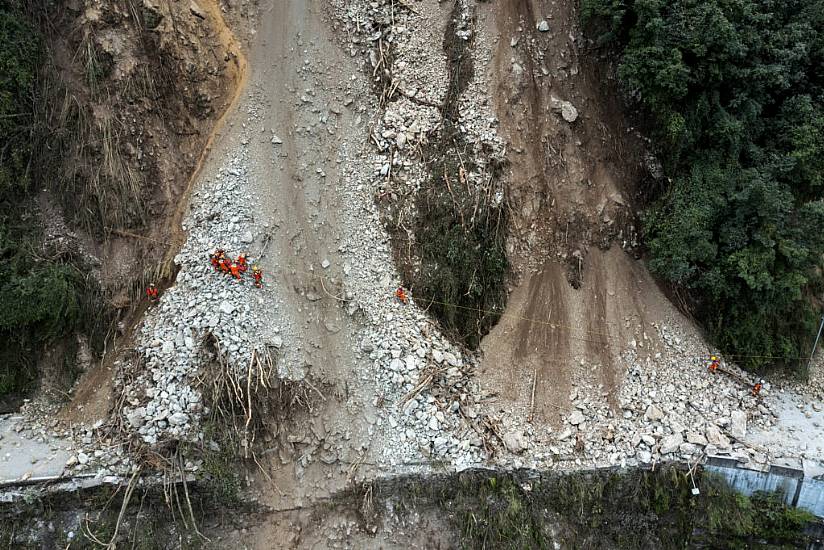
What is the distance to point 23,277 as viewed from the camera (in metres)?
10.7

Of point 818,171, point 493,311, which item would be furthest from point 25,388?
point 818,171

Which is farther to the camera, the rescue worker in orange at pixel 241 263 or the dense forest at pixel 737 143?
the rescue worker in orange at pixel 241 263

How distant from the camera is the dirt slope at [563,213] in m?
12.1

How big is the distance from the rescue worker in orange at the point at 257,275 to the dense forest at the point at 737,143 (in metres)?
9.50

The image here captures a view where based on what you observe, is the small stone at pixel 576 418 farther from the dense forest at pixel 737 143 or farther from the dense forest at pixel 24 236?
the dense forest at pixel 24 236

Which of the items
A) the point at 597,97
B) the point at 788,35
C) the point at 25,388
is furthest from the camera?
the point at 597,97

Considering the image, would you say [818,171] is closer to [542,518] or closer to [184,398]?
[542,518]

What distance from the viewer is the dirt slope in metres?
12.1

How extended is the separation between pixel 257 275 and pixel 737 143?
11485 millimetres

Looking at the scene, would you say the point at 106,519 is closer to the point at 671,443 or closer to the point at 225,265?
the point at 225,265

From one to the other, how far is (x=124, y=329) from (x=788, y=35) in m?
16.5

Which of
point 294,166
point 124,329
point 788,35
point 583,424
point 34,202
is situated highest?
point 788,35

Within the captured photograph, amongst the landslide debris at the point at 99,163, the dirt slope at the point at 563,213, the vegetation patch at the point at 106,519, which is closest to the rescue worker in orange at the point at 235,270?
the landslide debris at the point at 99,163

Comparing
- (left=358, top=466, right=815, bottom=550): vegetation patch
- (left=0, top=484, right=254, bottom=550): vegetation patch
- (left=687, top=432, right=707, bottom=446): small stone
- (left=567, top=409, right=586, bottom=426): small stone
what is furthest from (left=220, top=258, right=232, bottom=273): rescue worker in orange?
(left=687, top=432, right=707, bottom=446): small stone
